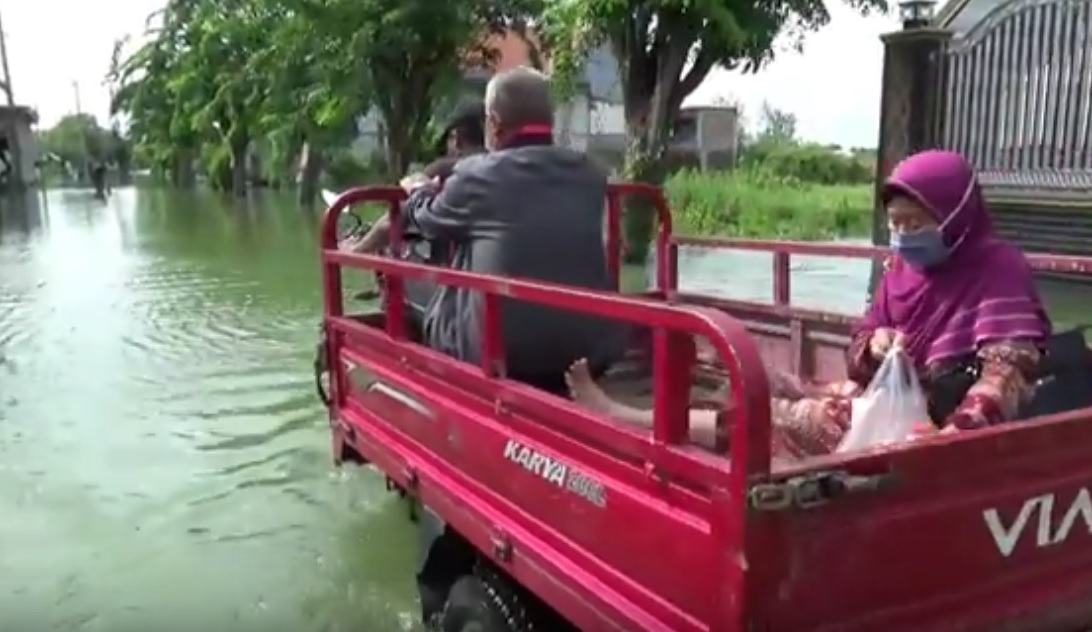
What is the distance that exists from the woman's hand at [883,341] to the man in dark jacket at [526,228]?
31.3 inches

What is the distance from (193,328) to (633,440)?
27.0 feet

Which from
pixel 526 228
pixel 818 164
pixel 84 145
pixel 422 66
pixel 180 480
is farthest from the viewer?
pixel 84 145

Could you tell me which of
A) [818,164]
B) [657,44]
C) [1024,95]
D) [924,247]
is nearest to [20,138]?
[818,164]

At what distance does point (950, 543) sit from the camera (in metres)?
2.21

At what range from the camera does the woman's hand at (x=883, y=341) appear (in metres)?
3.00

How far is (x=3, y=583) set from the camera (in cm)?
435

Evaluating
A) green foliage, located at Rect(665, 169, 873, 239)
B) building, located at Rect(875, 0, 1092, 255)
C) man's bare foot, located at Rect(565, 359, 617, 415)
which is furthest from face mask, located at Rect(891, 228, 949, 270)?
green foliage, located at Rect(665, 169, 873, 239)

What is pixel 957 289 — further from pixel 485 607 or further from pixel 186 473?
pixel 186 473

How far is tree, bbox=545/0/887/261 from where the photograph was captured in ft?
43.3

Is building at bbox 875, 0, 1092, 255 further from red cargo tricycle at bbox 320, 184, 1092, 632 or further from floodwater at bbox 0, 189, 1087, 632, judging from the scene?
red cargo tricycle at bbox 320, 184, 1092, 632

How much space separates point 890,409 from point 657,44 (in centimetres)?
1194

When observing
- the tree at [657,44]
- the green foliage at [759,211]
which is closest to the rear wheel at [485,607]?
the tree at [657,44]

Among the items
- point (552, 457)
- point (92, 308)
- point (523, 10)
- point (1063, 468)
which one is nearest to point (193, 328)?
point (92, 308)

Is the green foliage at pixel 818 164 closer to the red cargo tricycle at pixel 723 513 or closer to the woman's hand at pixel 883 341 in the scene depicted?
the woman's hand at pixel 883 341
